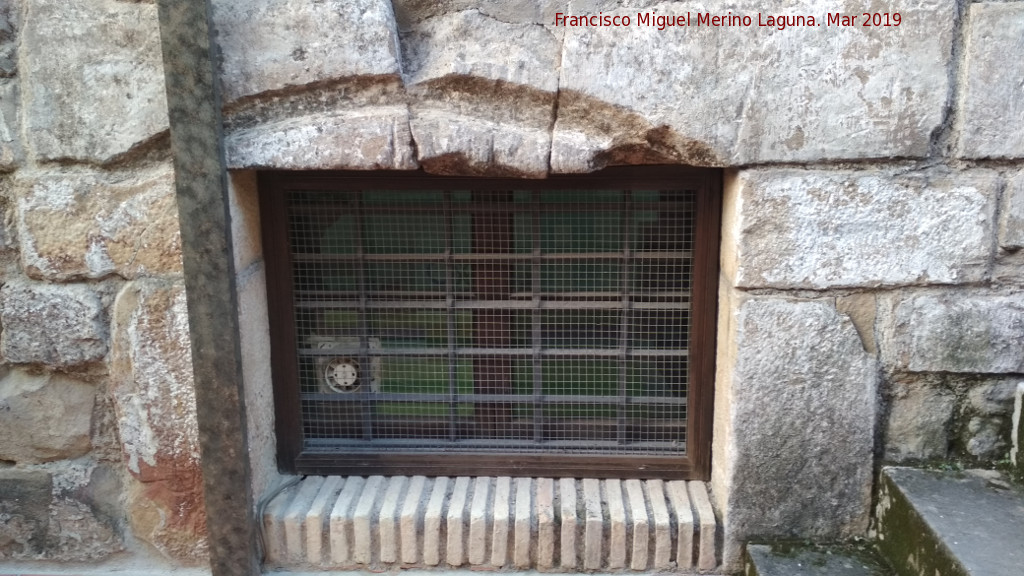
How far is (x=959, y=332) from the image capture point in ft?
5.43

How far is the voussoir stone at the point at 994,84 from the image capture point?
1531mm

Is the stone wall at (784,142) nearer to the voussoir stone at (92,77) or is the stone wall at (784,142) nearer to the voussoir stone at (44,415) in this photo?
the voussoir stone at (92,77)

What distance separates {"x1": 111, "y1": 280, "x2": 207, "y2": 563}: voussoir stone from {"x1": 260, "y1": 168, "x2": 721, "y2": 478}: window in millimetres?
270

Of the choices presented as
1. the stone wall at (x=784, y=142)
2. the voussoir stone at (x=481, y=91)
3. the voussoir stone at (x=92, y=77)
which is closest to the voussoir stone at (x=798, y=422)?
the stone wall at (x=784, y=142)

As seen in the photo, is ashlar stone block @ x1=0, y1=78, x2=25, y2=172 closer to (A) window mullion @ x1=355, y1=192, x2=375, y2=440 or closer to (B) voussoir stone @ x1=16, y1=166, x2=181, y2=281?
(B) voussoir stone @ x1=16, y1=166, x2=181, y2=281

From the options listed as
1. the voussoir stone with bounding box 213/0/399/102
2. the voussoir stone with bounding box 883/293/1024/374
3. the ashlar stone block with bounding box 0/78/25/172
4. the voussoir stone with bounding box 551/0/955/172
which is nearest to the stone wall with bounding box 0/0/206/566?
the ashlar stone block with bounding box 0/78/25/172

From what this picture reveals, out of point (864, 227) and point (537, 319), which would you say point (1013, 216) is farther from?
point (537, 319)

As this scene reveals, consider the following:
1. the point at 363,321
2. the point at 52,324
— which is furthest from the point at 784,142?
the point at 52,324

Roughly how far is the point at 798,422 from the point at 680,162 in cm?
72

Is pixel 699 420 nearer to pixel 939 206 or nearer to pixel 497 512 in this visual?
pixel 497 512

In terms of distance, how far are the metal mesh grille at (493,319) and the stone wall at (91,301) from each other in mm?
367

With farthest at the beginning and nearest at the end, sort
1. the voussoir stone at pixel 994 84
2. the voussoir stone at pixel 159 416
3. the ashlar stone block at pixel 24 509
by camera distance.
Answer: the ashlar stone block at pixel 24 509 < the voussoir stone at pixel 159 416 < the voussoir stone at pixel 994 84

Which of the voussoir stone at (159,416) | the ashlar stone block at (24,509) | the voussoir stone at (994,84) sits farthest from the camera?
the ashlar stone block at (24,509)

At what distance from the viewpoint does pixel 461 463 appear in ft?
6.63
